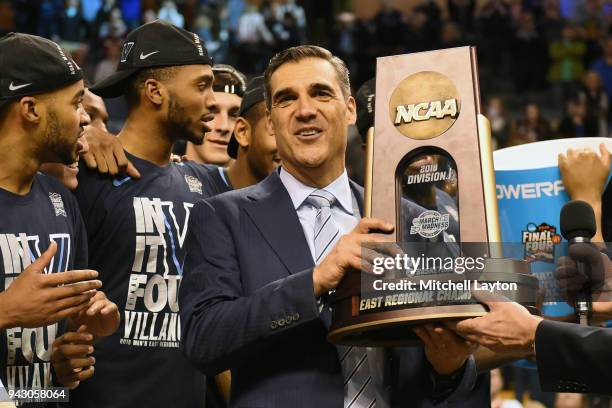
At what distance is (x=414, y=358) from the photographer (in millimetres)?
2768

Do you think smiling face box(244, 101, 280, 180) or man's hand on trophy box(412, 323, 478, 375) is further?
smiling face box(244, 101, 280, 180)

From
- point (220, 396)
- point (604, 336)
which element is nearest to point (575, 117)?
point (220, 396)

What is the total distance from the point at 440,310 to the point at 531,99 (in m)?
12.5

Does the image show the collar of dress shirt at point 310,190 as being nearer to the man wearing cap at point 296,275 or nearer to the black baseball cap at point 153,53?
the man wearing cap at point 296,275

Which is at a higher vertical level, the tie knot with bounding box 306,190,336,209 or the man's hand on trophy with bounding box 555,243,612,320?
the tie knot with bounding box 306,190,336,209

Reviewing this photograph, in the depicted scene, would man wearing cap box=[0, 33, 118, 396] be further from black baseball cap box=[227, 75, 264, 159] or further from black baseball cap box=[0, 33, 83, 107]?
black baseball cap box=[227, 75, 264, 159]

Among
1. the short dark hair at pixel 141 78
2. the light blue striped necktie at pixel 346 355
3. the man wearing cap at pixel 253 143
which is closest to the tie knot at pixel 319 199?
the light blue striped necktie at pixel 346 355

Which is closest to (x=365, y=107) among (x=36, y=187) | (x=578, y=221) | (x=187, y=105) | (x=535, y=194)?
(x=187, y=105)

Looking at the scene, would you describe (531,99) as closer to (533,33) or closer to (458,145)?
(533,33)

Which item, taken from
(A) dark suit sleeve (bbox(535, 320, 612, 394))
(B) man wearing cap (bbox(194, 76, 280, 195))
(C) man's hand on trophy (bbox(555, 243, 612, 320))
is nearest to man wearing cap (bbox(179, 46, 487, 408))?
(A) dark suit sleeve (bbox(535, 320, 612, 394))

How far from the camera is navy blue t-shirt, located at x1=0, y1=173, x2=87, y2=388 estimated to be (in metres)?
2.93

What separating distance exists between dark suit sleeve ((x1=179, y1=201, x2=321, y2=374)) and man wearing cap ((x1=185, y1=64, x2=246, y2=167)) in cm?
190

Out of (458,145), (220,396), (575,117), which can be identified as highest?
(575,117)

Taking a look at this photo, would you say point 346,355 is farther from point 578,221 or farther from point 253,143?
point 253,143
